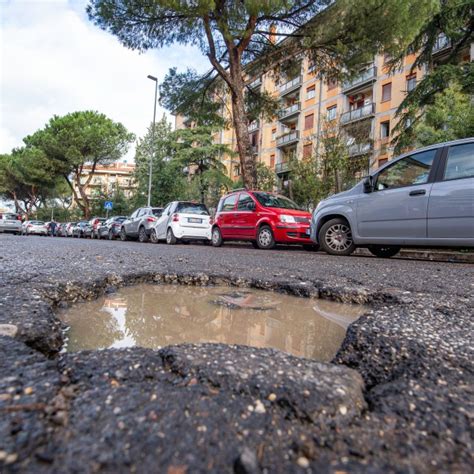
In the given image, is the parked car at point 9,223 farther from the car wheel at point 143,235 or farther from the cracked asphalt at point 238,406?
the cracked asphalt at point 238,406

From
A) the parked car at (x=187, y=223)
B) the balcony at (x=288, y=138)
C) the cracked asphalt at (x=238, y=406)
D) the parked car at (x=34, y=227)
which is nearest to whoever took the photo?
the cracked asphalt at (x=238, y=406)

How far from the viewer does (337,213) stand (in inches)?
251

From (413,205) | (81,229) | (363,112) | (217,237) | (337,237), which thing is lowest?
(81,229)

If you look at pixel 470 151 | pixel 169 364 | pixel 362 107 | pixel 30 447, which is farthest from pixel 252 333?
pixel 362 107

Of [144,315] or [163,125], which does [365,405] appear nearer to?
[144,315]

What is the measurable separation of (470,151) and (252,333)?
183 inches

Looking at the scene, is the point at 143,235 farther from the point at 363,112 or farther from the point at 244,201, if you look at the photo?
the point at 363,112

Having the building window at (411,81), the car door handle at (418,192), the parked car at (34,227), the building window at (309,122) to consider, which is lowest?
the parked car at (34,227)

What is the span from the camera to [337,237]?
260 inches

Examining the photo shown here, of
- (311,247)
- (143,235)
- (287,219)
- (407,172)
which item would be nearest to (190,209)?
(143,235)

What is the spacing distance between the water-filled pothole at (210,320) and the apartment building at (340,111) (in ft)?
43.2

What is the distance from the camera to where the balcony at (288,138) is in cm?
3117

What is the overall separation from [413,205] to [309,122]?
1066 inches

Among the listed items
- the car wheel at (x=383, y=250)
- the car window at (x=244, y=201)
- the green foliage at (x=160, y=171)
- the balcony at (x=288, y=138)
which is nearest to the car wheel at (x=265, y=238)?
the car window at (x=244, y=201)
